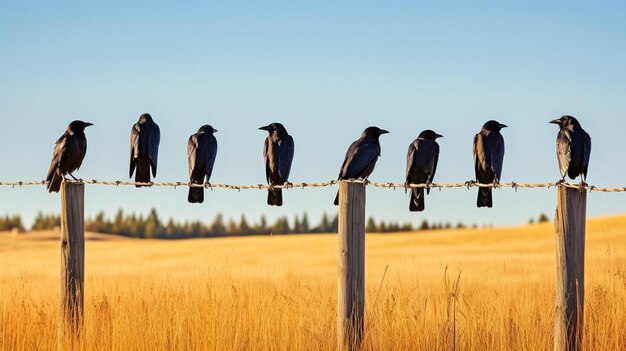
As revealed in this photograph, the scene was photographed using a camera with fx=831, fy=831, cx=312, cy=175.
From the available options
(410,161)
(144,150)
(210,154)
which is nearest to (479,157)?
(410,161)

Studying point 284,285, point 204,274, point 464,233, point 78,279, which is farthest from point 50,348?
point 464,233

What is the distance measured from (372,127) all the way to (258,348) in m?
3.60

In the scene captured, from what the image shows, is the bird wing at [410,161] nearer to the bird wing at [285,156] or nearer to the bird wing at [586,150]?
the bird wing at [285,156]

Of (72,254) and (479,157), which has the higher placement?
(479,157)

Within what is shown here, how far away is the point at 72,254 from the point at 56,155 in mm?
1722

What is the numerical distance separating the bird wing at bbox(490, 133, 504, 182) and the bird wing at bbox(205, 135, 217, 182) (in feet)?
11.0

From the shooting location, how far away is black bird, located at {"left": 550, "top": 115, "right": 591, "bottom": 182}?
29.4 ft

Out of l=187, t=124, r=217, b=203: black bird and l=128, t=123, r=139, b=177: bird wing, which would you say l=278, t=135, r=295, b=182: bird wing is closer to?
l=187, t=124, r=217, b=203: black bird

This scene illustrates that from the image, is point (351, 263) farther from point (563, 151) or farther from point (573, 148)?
point (573, 148)

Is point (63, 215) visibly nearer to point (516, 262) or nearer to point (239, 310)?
point (239, 310)

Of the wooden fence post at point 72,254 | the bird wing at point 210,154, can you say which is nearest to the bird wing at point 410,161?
the bird wing at point 210,154

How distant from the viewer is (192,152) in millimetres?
10188

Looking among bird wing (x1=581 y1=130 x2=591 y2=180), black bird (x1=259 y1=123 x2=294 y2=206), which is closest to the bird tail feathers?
black bird (x1=259 y1=123 x2=294 y2=206)

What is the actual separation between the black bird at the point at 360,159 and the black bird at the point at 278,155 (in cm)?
119
